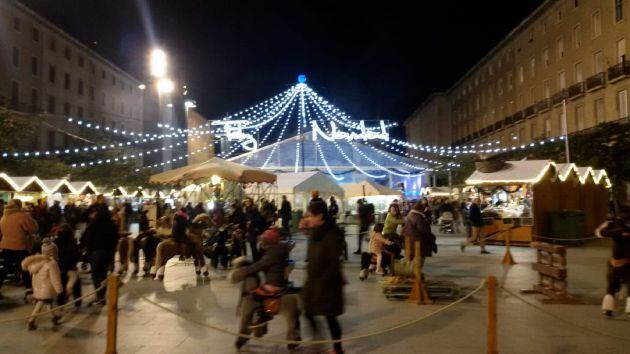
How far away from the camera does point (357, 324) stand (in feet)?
25.1

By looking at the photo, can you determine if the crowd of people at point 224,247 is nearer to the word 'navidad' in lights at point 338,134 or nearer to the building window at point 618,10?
the word 'navidad' in lights at point 338,134

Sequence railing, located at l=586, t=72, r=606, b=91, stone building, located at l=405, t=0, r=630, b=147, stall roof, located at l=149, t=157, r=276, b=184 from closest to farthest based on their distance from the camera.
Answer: stall roof, located at l=149, t=157, r=276, b=184 < stone building, located at l=405, t=0, r=630, b=147 < railing, located at l=586, t=72, r=606, b=91

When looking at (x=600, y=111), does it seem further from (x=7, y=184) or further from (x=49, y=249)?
(x=49, y=249)

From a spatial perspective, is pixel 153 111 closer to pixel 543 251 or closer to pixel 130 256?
pixel 130 256

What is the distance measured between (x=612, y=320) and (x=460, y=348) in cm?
287

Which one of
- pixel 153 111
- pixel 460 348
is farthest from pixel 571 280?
pixel 153 111

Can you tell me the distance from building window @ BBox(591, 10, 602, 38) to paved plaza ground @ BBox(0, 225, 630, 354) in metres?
32.4

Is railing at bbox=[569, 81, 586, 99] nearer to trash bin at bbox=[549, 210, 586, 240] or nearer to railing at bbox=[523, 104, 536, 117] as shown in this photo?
railing at bbox=[523, 104, 536, 117]

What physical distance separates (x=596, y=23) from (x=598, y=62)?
260cm

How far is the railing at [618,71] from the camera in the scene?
3481 cm

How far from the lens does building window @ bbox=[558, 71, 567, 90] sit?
4472 centimetres

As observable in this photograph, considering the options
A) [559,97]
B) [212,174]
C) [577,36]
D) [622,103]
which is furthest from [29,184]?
[559,97]

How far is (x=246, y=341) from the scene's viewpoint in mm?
6461

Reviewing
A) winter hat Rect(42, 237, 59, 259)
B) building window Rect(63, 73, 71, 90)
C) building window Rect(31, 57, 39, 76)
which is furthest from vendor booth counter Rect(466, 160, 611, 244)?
building window Rect(63, 73, 71, 90)
